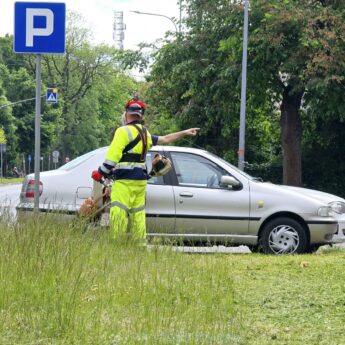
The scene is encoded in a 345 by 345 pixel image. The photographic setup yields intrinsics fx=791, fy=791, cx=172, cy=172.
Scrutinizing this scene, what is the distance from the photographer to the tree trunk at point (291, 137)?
2522cm

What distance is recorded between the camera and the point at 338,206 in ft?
37.3

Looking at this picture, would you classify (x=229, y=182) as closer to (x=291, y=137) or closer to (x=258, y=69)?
(x=258, y=69)

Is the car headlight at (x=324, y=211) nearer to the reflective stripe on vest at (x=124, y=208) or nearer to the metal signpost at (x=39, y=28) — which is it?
the reflective stripe on vest at (x=124, y=208)

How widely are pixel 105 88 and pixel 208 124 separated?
175 ft

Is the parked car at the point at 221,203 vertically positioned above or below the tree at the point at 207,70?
below

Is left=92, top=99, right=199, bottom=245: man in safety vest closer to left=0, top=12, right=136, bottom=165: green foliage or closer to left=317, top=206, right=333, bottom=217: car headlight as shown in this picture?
left=317, top=206, right=333, bottom=217: car headlight

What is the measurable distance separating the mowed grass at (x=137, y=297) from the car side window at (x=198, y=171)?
358 cm

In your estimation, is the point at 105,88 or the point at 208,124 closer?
the point at 208,124

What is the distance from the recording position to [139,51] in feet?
96.7

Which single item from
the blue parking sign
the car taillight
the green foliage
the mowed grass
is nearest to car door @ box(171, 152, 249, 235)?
the car taillight

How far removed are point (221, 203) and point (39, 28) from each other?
3.48 meters

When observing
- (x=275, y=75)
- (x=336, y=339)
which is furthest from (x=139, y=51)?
(x=336, y=339)

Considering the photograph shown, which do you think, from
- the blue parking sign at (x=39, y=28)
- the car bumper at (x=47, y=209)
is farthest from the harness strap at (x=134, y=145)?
the blue parking sign at (x=39, y=28)

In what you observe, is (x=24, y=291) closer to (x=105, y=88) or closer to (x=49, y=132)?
(x=49, y=132)
